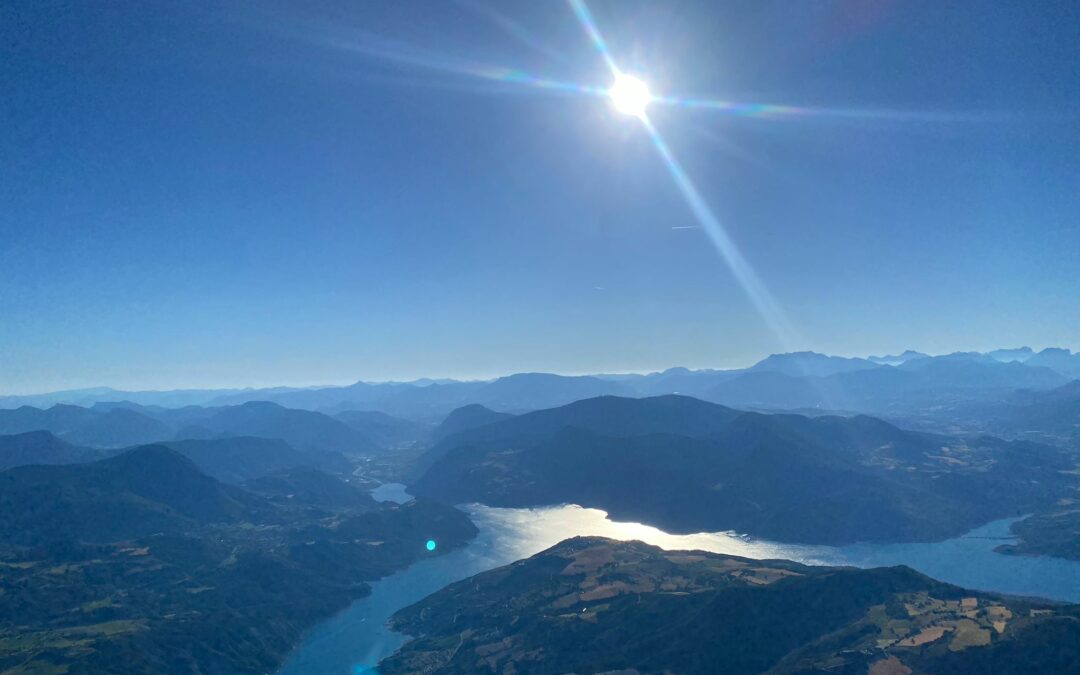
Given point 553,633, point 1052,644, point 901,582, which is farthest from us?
point 553,633

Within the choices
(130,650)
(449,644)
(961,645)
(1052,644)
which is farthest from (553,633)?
(130,650)

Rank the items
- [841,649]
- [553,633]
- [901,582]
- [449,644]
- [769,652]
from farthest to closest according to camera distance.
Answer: [449,644], [553,633], [901,582], [769,652], [841,649]

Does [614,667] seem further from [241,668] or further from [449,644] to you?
[241,668]

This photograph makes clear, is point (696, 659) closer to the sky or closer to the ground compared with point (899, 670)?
closer to the ground

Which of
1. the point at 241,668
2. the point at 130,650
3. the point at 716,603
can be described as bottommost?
the point at 241,668

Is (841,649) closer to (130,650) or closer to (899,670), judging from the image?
(899,670)

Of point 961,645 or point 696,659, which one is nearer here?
point 961,645
